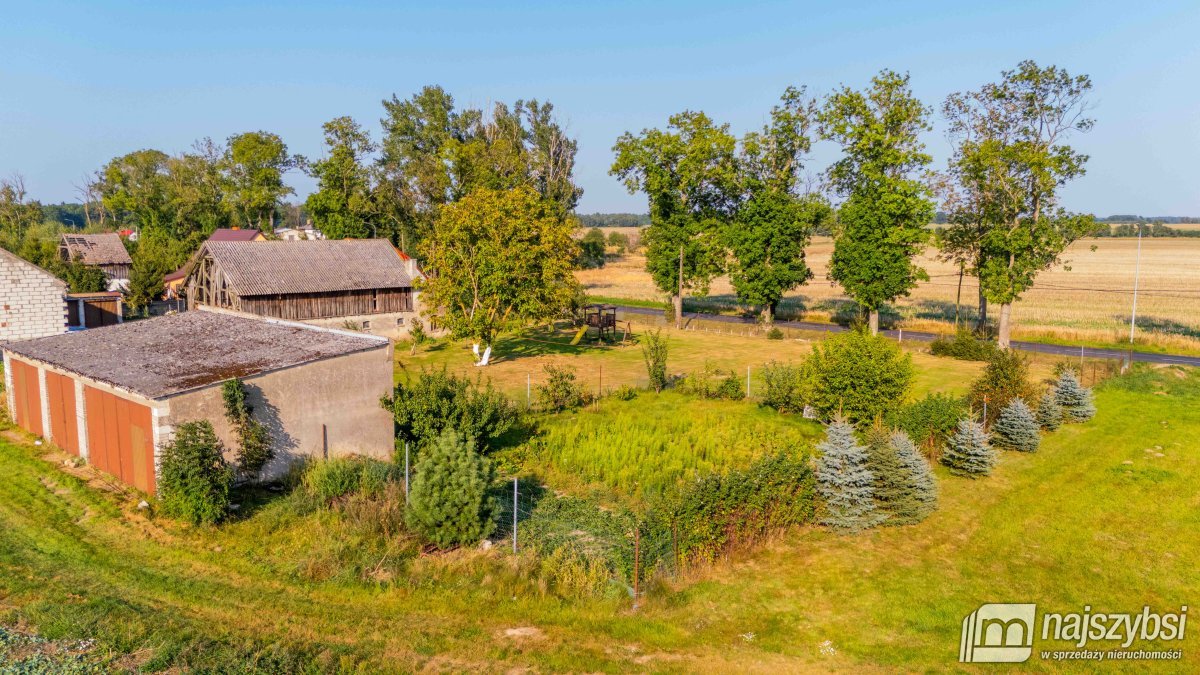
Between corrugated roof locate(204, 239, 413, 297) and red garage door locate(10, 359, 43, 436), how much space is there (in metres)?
16.0

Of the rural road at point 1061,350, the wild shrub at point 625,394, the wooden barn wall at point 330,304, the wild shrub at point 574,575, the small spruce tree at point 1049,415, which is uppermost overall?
the wooden barn wall at point 330,304

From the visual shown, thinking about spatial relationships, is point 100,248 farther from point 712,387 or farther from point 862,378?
point 862,378

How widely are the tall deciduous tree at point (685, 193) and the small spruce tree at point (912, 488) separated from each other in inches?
1387

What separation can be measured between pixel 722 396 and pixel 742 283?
839 inches

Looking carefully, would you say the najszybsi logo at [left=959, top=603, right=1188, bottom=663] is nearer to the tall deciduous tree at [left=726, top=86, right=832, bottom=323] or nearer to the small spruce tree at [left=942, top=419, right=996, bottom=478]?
the small spruce tree at [left=942, top=419, right=996, bottom=478]

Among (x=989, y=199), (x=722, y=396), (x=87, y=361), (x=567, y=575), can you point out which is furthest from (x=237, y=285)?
(x=989, y=199)

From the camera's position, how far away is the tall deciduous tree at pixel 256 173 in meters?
89.2

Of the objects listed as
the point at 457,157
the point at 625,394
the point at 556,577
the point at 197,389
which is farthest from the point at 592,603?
the point at 457,157

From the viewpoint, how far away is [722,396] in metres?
29.9

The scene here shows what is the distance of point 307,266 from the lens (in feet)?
143

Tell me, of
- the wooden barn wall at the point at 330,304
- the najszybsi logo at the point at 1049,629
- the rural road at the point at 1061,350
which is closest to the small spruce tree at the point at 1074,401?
the rural road at the point at 1061,350

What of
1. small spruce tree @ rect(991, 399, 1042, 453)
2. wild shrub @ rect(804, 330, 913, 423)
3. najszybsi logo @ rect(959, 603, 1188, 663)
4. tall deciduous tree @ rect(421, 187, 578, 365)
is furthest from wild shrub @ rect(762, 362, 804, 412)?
najszybsi logo @ rect(959, 603, 1188, 663)

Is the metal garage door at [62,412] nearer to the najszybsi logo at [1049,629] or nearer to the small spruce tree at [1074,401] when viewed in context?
the najszybsi logo at [1049,629]

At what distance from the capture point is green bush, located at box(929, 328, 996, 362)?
129ft
